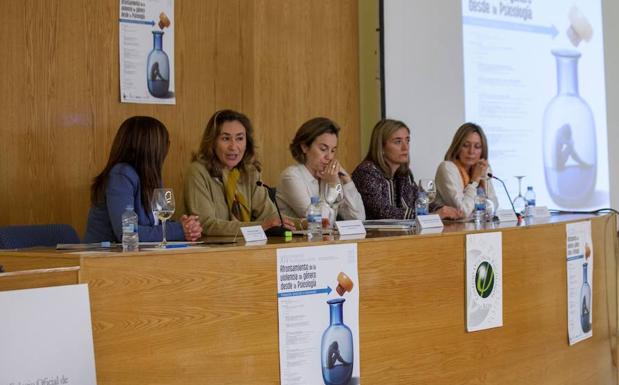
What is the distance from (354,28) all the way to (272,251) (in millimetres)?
3121

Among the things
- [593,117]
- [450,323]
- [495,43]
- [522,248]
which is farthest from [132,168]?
[593,117]

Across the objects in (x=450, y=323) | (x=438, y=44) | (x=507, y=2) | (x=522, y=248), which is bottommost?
(x=450, y=323)

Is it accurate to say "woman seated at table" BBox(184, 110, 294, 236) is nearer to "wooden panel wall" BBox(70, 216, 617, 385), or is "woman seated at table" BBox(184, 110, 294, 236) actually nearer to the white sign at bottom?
"wooden panel wall" BBox(70, 216, 617, 385)

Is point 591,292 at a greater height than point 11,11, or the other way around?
point 11,11

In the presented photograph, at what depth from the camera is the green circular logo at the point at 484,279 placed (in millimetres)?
2773

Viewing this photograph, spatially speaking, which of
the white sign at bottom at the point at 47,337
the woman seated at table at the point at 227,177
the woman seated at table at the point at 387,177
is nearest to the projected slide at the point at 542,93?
the woman seated at table at the point at 387,177

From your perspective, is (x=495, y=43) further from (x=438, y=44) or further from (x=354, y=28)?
(x=354, y=28)

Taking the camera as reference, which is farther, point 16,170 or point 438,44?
point 438,44

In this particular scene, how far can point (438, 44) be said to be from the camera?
5152 millimetres

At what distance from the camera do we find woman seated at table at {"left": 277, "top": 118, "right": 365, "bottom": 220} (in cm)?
358

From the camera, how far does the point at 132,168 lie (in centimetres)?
295

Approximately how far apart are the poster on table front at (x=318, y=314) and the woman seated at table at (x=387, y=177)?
5.00 ft

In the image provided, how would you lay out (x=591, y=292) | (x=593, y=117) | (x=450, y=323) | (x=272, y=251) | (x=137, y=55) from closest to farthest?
1. (x=272, y=251)
2. (x=450, y=323)
3. (x=591, y=292)
4. (x=137, y=55)
5. (x=593, y=117)

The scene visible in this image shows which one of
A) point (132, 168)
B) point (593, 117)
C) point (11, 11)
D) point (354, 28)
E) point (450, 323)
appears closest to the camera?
point (450, 323)
